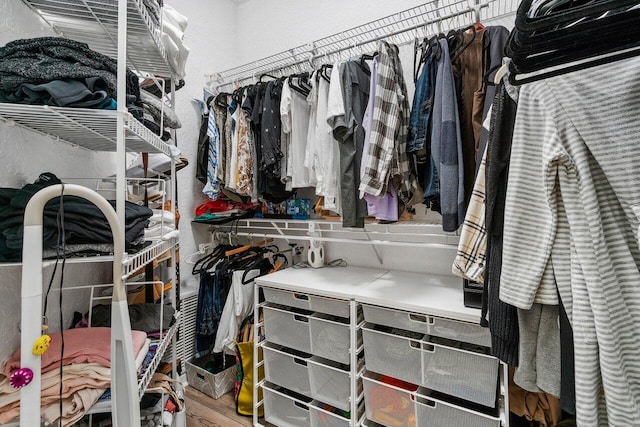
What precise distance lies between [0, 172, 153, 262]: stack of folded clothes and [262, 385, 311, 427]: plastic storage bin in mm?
1158

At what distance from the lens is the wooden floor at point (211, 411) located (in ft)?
5.39

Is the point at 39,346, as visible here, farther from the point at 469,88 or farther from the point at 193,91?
the point at 193,91

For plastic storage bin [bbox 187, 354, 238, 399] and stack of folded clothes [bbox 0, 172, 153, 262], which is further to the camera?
plastic storage bin [bbox 187, 354, 238, 399]

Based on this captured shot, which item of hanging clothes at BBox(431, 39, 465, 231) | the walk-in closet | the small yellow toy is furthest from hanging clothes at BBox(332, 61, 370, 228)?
the small yellow toy

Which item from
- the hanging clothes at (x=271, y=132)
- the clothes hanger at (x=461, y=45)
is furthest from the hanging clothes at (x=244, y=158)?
the clothes hanger at (x=461, y=45)

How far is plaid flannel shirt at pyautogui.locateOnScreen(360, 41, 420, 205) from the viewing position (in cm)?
130

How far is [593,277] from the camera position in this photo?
1.96ft

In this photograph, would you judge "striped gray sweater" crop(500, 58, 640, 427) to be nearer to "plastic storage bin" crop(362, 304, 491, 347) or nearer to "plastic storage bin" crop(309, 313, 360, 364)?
"plastic storage bin" crop(362, 304, 491, 347)

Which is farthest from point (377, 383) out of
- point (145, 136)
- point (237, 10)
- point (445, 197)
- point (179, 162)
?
point (237, 10)

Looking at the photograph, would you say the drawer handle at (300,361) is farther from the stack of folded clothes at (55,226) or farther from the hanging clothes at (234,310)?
the stack of folded clothes at (55,226)

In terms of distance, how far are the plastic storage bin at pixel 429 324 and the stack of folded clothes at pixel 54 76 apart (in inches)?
47.8

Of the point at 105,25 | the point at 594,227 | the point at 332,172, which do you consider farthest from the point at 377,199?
the point at 105,25

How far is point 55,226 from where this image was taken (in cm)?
79

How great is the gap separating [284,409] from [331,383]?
0.35m
